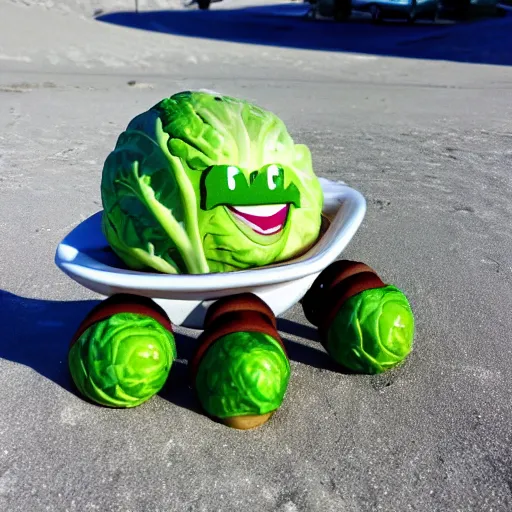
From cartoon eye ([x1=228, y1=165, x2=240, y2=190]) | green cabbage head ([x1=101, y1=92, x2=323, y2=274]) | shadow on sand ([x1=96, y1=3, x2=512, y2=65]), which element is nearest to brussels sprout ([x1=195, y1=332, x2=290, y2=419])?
green cabbage head ([x1=101, y1=92, x2=323, y2=274])

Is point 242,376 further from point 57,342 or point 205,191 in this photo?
point 57,342

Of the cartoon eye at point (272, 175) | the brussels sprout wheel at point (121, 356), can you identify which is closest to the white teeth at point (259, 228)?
the cartoon eye at point (272, 175)

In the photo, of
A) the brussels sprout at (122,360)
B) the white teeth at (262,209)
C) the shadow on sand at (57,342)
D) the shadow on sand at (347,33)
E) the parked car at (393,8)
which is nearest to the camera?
the brussels sprout at (122,360)

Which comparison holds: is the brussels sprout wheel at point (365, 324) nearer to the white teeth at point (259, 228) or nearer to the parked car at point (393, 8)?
the white teeth at point (259, 228)

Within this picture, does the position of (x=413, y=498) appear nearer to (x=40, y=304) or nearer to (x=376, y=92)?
(x=40, y=304)

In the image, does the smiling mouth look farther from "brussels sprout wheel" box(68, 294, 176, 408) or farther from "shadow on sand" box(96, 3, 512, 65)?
"shadow on sand" box(96, 3, 512, 65)

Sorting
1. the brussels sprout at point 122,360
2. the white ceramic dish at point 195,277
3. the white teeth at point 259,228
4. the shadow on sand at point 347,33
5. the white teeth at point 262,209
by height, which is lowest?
the shadow on sand at point 347,33

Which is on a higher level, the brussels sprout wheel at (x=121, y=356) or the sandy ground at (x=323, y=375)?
the brussels sprout wheel at (x=121, y=356)
